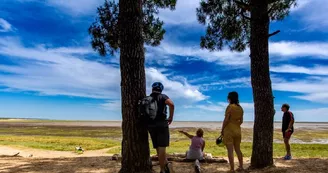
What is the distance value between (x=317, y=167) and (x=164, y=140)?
16.5 feet

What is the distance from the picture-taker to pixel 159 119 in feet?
21.2

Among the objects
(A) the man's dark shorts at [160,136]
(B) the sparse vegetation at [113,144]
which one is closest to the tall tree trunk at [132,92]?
(A) the man's dark shorts at [160,136]

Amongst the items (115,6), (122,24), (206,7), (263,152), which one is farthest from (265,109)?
(115,6)

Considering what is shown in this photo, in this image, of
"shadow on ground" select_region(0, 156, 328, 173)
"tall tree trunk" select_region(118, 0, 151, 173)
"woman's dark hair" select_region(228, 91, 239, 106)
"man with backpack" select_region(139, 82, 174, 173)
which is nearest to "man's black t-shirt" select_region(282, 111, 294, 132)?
"shadow on ground" select_region(0, 156, 328, 173)

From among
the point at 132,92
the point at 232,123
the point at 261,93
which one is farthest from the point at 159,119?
the point at 261,93

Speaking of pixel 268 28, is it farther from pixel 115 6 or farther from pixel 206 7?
pixel 115 6

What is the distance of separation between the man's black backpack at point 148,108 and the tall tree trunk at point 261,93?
11.6ft

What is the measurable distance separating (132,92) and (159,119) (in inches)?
37.1

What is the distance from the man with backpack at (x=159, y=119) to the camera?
6.41 metres

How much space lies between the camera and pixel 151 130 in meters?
6.51

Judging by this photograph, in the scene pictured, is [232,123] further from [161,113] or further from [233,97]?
[161,113]

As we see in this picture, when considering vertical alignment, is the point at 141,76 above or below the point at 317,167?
above

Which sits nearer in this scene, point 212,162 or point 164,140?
point 164,140

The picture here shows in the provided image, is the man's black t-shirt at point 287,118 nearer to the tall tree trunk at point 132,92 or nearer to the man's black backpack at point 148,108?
the tall tree trunk at point 132,92
